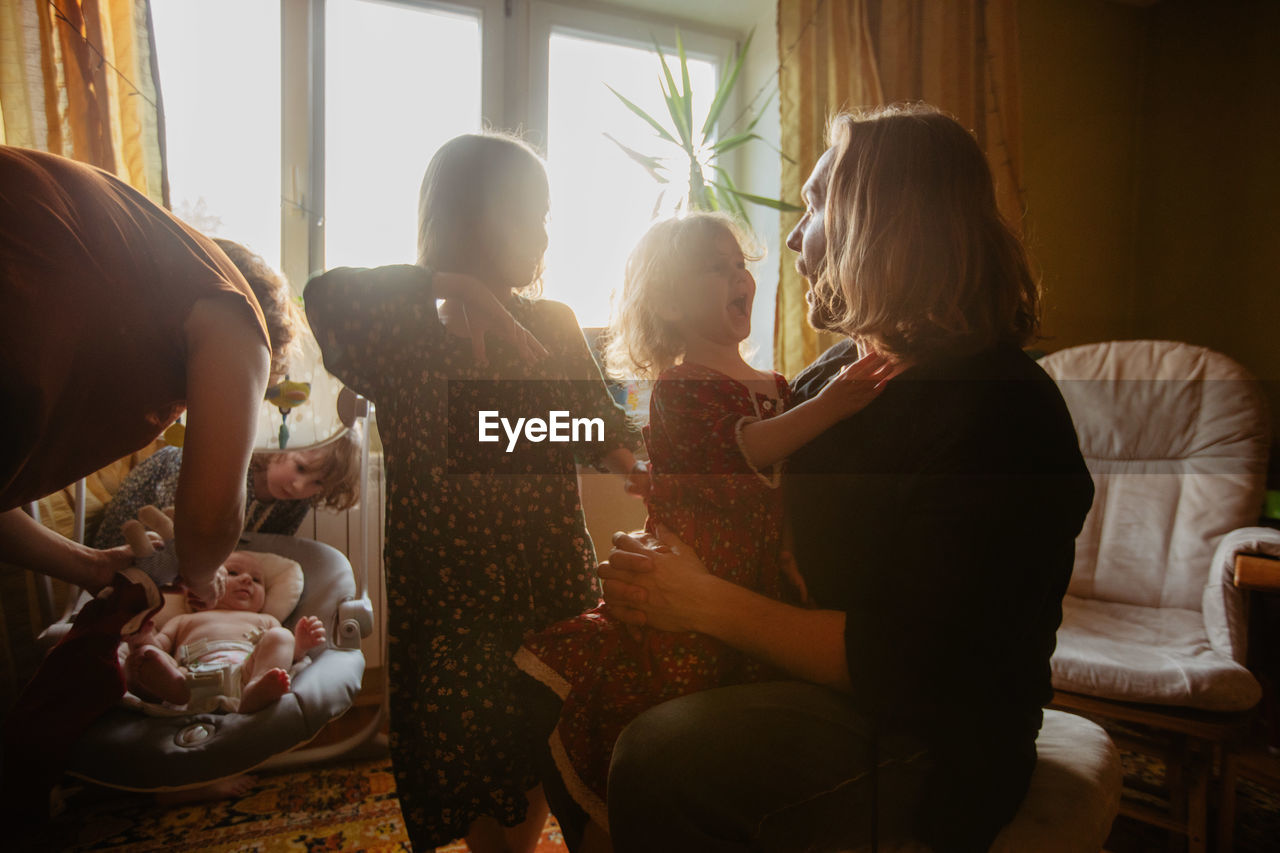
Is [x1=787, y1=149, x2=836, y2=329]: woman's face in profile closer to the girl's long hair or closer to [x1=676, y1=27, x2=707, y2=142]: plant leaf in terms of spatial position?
the girl's long hair

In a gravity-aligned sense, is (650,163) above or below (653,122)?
below

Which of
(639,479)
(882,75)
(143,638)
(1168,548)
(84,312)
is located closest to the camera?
(84,312)

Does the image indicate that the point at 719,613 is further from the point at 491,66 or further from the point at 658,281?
the point at 491,66

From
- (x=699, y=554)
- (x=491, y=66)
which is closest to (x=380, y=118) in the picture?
(x=491, y=66)

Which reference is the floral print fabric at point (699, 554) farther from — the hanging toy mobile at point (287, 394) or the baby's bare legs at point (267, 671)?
the hanging toy mobile at point (287, 394)

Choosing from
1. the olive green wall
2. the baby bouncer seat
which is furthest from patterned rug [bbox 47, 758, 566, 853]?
the olive green wall

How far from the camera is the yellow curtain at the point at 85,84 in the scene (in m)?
1.63

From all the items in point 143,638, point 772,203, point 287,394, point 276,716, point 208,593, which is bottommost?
point 276,716

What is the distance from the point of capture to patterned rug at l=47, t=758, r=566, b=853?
147 centimetres

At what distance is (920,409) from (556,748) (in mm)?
636

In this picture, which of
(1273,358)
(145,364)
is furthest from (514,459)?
(1273,358)

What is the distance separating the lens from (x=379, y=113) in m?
2.22

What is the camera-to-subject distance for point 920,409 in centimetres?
83

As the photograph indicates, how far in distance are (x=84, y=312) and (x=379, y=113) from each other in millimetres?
1800
